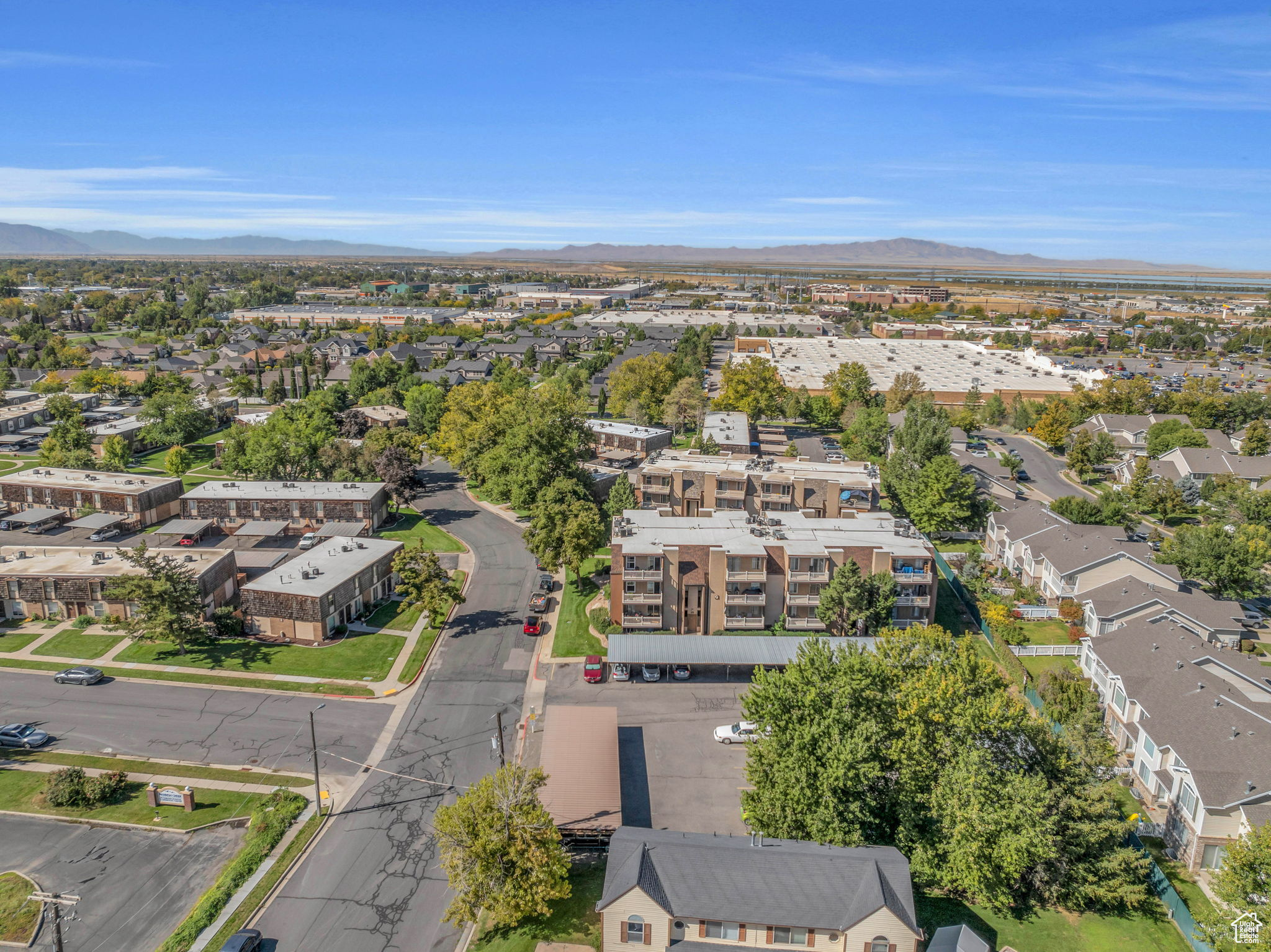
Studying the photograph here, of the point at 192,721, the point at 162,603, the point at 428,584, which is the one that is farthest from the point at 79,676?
the point at 428,584

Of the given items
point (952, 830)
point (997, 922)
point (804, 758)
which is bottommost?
point (997, 922)

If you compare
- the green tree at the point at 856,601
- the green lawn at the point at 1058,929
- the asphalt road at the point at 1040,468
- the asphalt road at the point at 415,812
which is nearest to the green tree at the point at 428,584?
the asphalt road at the point at 415,812

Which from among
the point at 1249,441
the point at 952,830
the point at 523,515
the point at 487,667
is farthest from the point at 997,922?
the point at 1249,441

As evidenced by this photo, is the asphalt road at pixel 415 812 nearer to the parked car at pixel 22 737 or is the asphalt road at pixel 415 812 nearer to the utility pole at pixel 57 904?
the utility pole at pixel 57 904

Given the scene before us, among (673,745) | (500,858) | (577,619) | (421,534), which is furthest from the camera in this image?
(421,534)

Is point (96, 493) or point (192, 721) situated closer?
point (192, 721)

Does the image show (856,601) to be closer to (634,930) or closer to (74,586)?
(634,930)

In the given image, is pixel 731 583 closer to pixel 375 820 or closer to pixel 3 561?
pixel 375 820
